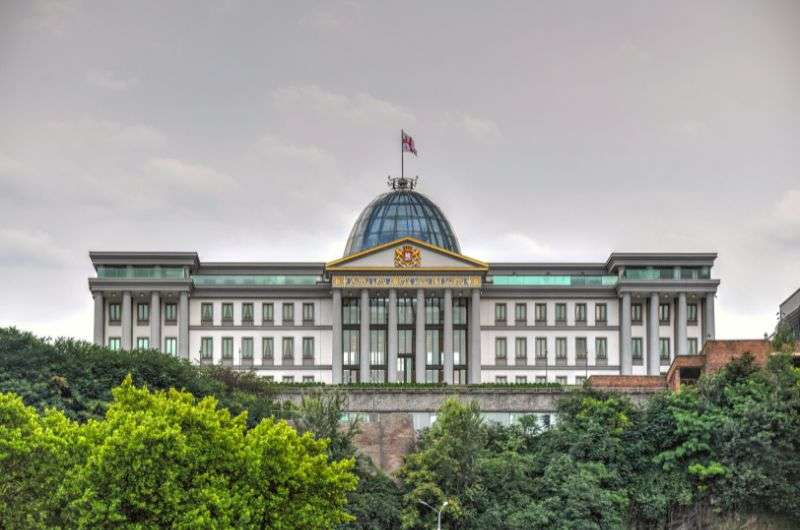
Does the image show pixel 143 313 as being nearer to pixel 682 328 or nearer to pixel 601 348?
pixel 601 348

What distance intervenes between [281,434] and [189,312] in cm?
7532

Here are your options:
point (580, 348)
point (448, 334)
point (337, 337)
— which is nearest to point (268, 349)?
point (337, 337)

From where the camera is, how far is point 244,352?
162m

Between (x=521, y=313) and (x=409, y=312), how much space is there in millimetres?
11236

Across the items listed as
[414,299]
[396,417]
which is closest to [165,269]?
[414,299]

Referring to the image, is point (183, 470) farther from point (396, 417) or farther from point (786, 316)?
point (786, 316)

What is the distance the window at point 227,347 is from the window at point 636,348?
37.8m

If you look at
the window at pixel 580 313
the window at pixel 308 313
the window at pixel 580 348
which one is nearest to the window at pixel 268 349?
the window at pixel 308 313

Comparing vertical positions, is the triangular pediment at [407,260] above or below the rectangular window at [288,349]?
above

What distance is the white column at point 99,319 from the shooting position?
523 ft

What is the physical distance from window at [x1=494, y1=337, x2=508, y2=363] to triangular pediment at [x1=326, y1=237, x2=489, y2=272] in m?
9.18

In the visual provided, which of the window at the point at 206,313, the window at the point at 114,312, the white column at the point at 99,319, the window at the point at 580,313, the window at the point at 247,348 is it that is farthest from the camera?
the window at the point at 580,313

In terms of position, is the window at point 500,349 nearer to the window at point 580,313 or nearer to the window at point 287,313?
the window at point 580,313

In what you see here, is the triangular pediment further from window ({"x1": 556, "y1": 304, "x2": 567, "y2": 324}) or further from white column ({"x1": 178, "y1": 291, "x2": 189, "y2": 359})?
white column ({"x1": 178, "y1": 291, "x2": 189, "y2": 359})
